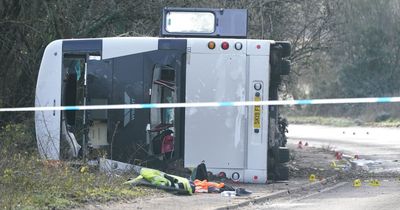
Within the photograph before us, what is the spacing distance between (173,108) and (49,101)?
216cm

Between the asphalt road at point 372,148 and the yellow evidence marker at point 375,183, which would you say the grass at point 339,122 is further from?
the yellow evidence marker at point 375,183

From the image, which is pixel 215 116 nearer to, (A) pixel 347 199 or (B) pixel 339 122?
(A) pixel 347 199

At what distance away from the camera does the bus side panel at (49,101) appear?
13688 millimetres

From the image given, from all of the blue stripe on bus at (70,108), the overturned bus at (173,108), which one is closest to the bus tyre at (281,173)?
the overturned bus at (173,108)

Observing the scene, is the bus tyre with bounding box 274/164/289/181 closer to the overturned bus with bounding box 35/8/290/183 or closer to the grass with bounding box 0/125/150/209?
the overturned bus with bounding box 35/8/290/183

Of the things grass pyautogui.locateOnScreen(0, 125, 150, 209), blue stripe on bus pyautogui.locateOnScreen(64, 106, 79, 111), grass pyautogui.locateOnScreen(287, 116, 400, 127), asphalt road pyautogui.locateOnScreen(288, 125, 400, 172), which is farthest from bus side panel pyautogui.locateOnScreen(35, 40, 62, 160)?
grass pyautogui.locateOnScreen(287, 116, 400, 127)

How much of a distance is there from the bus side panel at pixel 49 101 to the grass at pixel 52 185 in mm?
636

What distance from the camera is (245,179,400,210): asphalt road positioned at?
1179 cm

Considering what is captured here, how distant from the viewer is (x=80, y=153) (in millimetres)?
13797

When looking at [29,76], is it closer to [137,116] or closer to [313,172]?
[137,116]

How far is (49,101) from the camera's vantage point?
13.9 meters

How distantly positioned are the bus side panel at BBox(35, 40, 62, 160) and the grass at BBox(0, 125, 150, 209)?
2.09 feet

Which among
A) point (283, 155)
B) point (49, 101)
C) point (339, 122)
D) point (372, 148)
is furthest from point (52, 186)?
point (339, 122)

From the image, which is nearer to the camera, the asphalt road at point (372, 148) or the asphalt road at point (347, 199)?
the asphalt road at point (347, 199)
